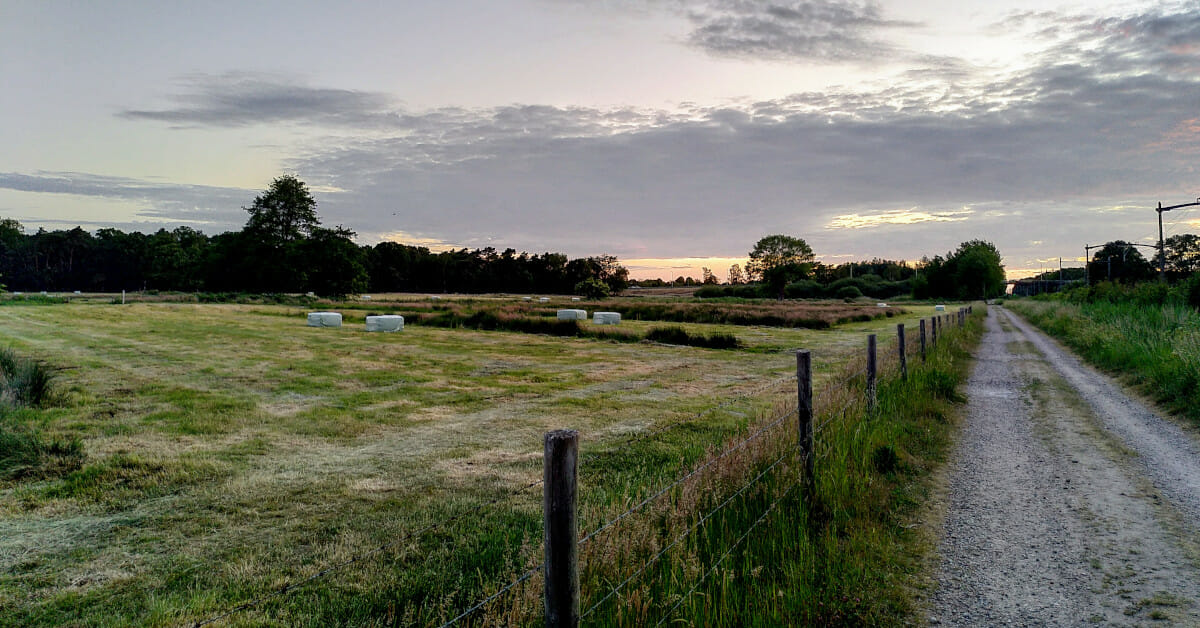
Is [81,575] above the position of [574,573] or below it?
below

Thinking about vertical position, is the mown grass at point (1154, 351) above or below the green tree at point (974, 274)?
below

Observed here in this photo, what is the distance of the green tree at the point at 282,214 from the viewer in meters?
88.3

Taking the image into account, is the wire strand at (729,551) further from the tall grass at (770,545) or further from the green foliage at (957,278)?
the green foliage at (957,278)

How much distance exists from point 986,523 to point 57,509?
1037 centimetres

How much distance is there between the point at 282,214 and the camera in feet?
297

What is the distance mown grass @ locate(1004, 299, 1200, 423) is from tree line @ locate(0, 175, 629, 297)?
6212 cm

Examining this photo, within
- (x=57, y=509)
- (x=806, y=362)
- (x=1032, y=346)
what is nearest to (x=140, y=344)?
(x=57, y=509)

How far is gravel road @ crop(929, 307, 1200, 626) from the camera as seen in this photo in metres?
4.82

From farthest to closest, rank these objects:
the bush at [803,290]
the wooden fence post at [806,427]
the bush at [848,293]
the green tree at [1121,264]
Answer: the bush at [803,290] → the bush at [848,293] → the green tree at [1121,264] → the wooden fence post at [806,427]

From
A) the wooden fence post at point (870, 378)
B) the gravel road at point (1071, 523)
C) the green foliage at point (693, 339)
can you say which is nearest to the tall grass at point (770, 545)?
the gravel road at point (1071, 523)

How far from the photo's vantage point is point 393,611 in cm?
484

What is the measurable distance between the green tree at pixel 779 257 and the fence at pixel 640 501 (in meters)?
114

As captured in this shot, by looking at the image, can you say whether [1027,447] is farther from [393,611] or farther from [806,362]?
[393,611]

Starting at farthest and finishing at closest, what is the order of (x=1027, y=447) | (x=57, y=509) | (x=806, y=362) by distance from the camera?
1. (x=1027, y=447)
2. (x=57, y=509)
3. (x=806, y=362)
